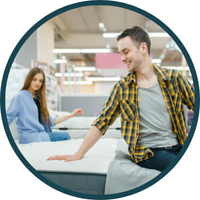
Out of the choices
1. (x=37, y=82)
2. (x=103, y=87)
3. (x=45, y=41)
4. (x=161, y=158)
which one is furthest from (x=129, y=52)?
(x=103, y=87)

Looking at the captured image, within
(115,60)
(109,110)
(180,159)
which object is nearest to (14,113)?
(109,110)

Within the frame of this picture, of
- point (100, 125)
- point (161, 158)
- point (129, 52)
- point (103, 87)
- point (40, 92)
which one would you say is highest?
point (103, 87)

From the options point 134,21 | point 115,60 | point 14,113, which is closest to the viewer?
point 14,113

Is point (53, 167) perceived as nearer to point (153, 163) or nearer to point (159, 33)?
point (153, 163)

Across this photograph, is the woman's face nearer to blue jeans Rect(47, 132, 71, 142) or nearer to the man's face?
blue jeans Rect(47, 132, 71, 142)

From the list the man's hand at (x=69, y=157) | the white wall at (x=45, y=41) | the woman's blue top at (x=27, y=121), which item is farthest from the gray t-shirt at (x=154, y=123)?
the white wall at (x=45, y=41)

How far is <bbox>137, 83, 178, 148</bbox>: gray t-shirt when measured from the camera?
2.59ft

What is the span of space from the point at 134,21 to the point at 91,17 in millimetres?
718

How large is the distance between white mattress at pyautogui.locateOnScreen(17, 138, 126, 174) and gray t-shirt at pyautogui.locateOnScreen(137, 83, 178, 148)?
0.18 m

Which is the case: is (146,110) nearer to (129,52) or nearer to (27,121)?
(129,52)

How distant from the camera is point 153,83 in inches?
32.8

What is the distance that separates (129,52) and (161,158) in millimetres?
407

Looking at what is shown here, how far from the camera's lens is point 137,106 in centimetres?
80

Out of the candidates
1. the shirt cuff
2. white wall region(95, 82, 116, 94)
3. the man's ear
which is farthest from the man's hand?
white wall region(95, 82, 116, 94)
